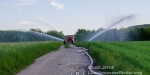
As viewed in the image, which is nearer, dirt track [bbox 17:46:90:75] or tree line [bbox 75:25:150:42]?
dirt track [bbox 17:46:90:75]

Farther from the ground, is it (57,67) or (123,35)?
(123,35)

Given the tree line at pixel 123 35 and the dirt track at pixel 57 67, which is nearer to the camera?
the dirt track at pixel 57 67

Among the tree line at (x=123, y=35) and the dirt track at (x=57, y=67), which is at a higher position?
the tree line at (x=123, y=35)

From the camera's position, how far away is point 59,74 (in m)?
12.3

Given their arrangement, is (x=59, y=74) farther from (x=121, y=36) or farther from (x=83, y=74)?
(x=121, y=36)

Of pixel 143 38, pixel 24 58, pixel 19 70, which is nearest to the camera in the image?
pixel 19 70

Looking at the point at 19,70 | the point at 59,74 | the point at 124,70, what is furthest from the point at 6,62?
the point at 124,70

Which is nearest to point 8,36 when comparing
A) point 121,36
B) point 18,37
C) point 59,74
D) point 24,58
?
point 18,37

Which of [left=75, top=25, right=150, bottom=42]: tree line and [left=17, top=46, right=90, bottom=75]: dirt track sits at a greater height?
[left=75, top=25, right=150, bottom=42]: tree line

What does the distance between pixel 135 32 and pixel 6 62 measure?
86.5m

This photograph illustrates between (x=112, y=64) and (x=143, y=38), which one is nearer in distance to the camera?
(x=112, y=64)

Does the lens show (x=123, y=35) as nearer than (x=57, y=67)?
No

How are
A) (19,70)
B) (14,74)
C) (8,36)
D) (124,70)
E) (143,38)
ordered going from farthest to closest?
(143,38) → (8,36) → (19,70) → (14,74) → (124,70)

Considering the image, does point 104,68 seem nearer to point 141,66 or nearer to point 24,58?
point 141,66
